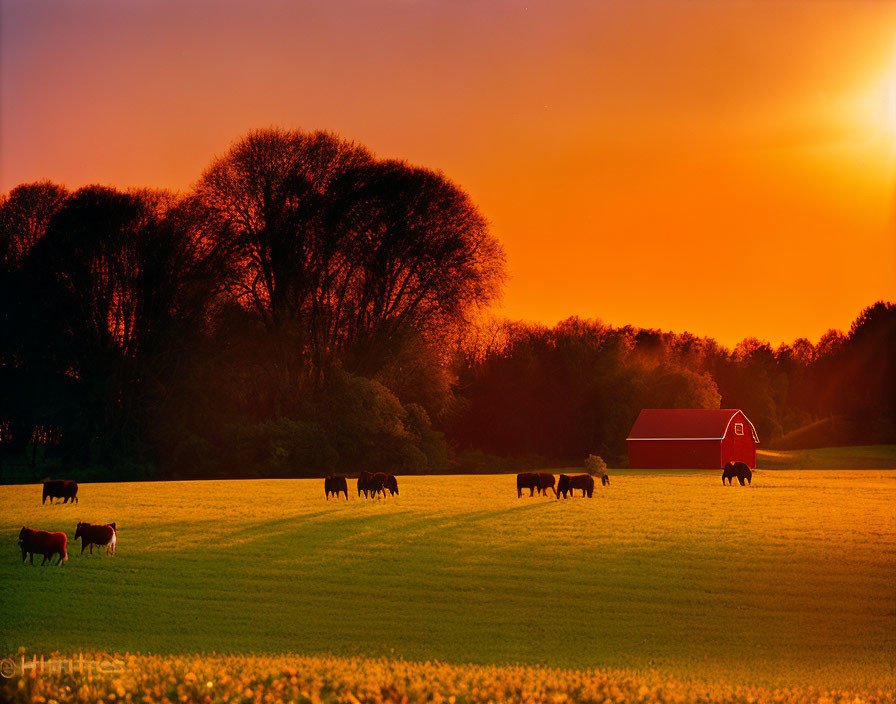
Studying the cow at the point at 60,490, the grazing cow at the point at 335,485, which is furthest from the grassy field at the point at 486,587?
the grazing cow at the point at 335,485

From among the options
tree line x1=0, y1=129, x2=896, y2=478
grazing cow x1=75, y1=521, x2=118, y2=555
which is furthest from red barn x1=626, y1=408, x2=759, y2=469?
grazing cow x1=75, y1=521, x2=118, y2=555

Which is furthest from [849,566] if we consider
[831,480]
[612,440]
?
[612,440]

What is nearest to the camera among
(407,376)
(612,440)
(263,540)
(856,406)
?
(263,540)

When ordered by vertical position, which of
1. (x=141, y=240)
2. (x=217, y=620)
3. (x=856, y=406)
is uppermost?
(x=141, y=240)

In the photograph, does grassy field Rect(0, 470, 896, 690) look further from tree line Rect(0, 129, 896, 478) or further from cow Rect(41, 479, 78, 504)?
tree line Rect(0, 129, 896, 478)

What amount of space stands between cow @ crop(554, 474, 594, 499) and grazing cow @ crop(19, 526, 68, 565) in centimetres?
2142

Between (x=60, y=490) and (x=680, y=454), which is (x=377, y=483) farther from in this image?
(x=680, y=454)

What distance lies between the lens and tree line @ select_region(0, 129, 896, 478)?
5747cm

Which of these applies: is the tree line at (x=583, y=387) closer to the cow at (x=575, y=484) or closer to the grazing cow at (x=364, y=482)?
the cow at (x=575, y=484)

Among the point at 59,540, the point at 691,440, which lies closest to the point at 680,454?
the point at 691,440

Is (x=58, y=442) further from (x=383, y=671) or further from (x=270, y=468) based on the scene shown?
(x=383, y=671)

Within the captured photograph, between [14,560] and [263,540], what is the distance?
18.8 feet

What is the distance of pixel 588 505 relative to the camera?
119 feet

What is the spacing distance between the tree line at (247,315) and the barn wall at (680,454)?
13.8 metres
